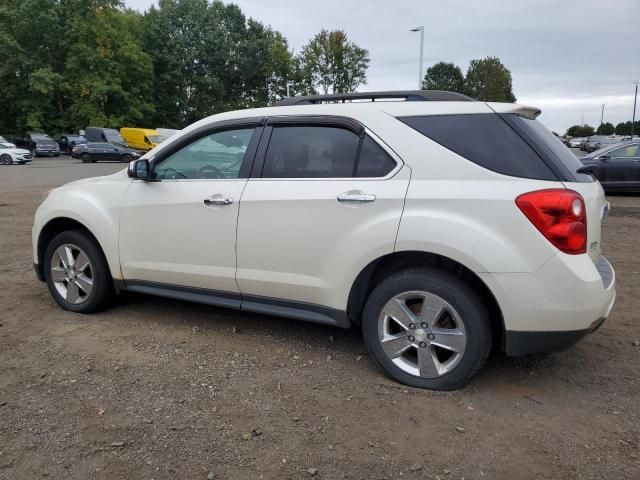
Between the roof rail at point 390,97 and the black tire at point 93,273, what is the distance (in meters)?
1.90

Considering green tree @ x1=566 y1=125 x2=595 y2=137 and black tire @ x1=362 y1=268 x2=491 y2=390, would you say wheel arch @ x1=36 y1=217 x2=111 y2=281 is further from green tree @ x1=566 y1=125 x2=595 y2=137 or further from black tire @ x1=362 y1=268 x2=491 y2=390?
green tree @ x1=566 y1=125 x2=595 y2=137

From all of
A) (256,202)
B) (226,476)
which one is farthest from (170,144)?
(226,476)

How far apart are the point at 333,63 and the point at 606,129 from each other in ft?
194

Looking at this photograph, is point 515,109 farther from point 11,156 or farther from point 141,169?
point 11,156

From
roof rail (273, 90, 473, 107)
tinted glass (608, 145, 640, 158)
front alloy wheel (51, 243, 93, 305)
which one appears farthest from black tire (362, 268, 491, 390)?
tinted glass (608, 145, 640, 158)

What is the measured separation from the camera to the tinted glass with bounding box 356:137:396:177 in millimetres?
3254

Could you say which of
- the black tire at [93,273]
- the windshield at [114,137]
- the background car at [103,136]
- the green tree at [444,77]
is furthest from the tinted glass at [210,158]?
the green tree at [444,77]

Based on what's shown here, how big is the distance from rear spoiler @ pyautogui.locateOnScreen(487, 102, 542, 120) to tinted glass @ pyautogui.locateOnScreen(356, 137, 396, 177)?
0.66 metres

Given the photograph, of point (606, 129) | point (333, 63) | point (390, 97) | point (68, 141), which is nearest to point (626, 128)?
point (606, 129)

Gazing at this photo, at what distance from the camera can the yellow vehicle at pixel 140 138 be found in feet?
115

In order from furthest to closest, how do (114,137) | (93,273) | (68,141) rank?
(68,141), (114,137), (93,273)

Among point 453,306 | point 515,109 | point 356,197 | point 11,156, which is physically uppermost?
point 515,109

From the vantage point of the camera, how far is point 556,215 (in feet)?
9.24

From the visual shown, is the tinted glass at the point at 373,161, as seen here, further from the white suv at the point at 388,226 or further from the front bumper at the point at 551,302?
the front bumper at the point at 551,302
